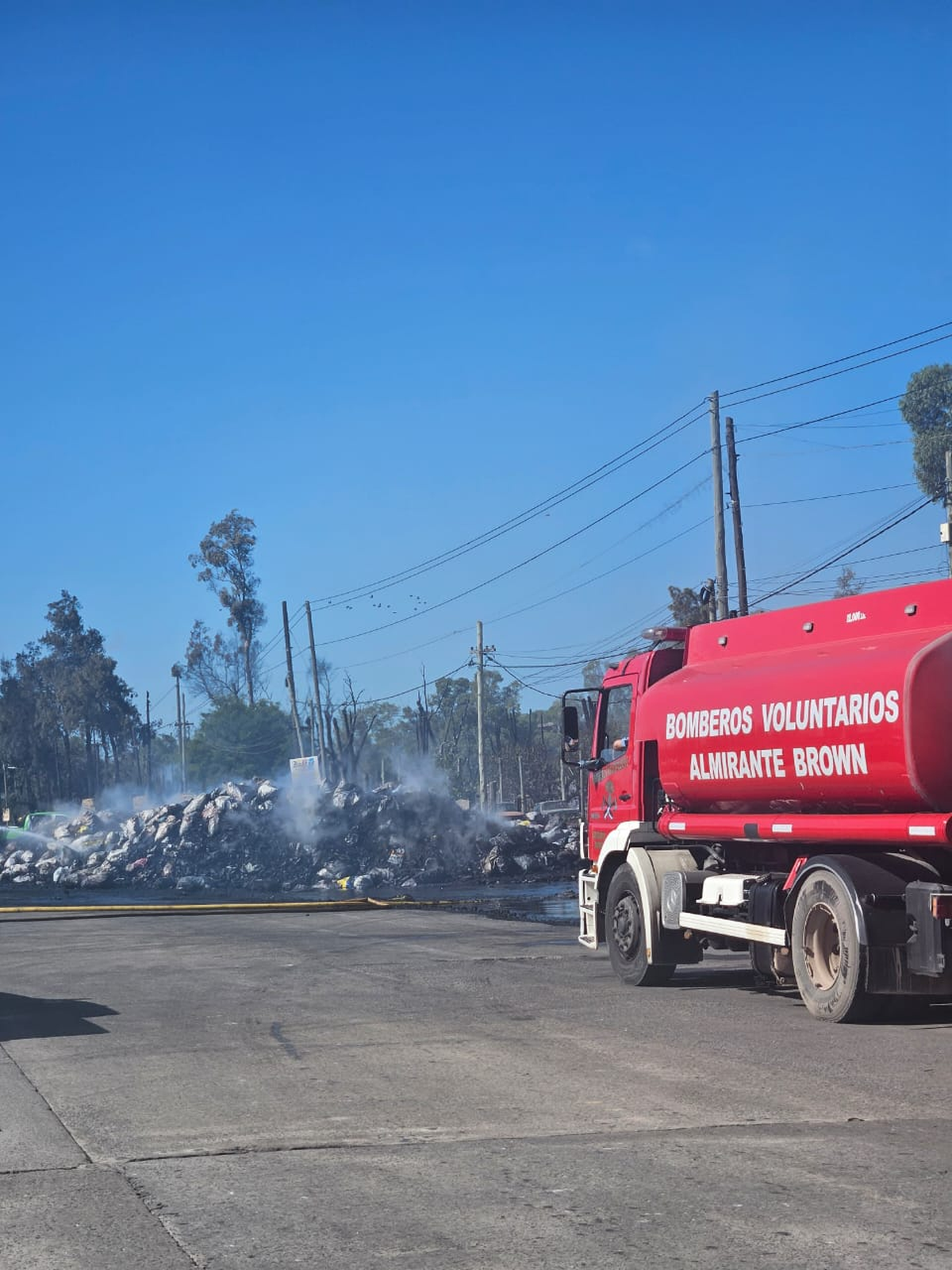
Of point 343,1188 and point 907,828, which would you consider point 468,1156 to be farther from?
point 907,828

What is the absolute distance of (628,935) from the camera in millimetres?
14305

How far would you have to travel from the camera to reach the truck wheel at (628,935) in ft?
45.9

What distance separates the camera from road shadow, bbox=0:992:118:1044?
11180mm

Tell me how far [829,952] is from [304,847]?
42535mm

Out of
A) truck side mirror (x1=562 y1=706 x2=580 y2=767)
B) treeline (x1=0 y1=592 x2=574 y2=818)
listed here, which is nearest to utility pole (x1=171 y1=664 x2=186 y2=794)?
treeline (x1=0 y1=592 x2=574 y2=818)

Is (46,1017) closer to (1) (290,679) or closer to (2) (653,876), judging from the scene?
(2) (653,876)

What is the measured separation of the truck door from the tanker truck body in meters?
0.03

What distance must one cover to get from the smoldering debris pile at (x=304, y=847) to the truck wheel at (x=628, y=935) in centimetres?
2959

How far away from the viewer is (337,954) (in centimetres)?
1780

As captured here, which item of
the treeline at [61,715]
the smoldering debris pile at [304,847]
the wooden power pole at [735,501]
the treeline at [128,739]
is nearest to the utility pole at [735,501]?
the wooden power pole at [735,501]

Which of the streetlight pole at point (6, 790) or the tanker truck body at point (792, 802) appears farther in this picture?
the streetlight pole at point (6, 790)

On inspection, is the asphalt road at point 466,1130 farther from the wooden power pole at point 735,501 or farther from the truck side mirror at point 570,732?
the wooden power pole at point 735,501

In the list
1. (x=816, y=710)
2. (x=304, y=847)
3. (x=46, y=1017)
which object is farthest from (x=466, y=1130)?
(x=304, y=847)

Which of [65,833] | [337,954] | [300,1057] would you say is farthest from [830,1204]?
[65,833]
